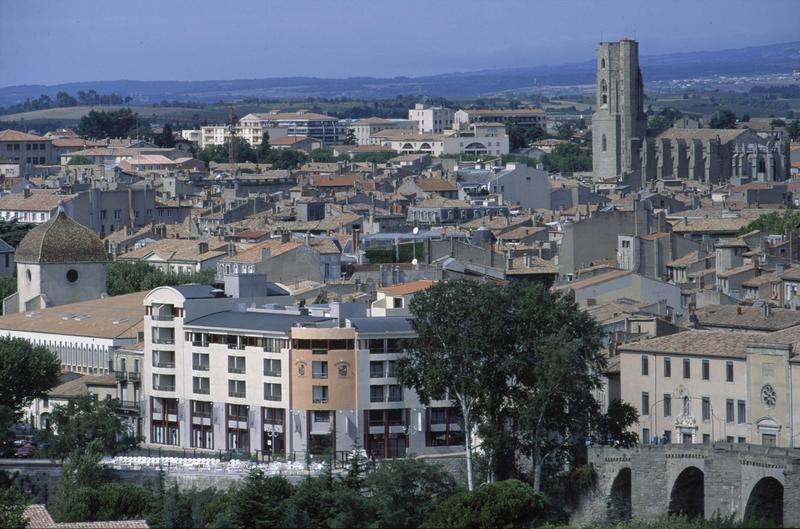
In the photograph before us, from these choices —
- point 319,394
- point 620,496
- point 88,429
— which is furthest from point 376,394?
point 620,496

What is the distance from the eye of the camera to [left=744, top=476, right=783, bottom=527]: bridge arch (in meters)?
42.1

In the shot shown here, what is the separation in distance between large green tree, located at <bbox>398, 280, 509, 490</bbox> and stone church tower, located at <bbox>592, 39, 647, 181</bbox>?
4912 inches

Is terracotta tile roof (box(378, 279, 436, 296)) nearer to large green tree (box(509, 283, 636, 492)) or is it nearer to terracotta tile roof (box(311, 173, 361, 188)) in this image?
large green tree (box(509, 283, 636, 492))

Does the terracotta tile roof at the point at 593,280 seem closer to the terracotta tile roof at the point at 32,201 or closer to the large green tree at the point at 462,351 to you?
the large green tree at the point at 462,351

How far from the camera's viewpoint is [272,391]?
5116cm

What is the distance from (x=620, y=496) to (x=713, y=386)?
2.79m

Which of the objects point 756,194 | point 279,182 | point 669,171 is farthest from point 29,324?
point 669,171

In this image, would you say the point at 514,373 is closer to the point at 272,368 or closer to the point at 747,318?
the point at 272,368

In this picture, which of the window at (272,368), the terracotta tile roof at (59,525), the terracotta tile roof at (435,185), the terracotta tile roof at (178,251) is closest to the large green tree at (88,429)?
the window at (272,368)

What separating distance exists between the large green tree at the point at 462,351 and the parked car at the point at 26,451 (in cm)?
829

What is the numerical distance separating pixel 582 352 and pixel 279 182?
101 metres

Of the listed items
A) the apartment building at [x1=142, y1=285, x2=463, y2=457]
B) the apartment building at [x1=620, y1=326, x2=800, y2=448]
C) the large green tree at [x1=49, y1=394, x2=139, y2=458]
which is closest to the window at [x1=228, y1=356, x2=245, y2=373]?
the apartment building at [x1=142, y1=285, x2=463, y2=457]

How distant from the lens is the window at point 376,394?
50188mm

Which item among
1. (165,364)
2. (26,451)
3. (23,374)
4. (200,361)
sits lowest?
(26,451)
